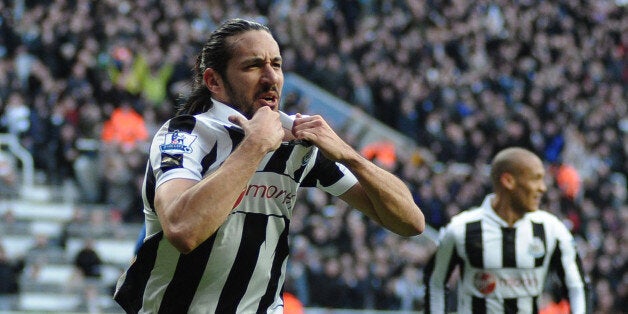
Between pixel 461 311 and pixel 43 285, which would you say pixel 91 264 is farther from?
pixel 461 311

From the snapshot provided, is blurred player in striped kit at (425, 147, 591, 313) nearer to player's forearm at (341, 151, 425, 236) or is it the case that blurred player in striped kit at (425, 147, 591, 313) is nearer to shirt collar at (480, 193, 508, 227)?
shirt collar at (480, 193, 508, 227)

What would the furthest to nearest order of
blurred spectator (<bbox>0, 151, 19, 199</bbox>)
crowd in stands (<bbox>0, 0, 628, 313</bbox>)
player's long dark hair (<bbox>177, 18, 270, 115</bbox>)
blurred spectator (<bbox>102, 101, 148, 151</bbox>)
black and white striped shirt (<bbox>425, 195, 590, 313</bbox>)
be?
blurred spectator (<bbox>102, 101, 148, 151</bbox>), crowd in stands (<bbox>0, 0, 628, 313</bbox>), blurred spectator (<bbox>0, 151, 19, 199</bbox>), black and white striped shirt (<bbox>425, 195, 590, 313</bbox>), player's long dark hair (<bbox>177, 18, 270, 115</bbox>)

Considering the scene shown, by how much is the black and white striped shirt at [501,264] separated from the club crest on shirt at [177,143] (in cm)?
329

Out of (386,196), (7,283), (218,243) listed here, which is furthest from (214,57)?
(7,283)

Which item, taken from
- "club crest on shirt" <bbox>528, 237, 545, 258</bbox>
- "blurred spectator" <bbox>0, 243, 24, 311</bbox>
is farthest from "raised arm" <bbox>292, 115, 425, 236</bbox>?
"blurred spectator" <bbox>0, 243, 24, 311</bbox>

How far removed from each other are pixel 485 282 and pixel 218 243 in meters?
3.26

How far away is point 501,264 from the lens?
674 centimetres

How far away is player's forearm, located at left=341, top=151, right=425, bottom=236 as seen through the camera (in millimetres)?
3789

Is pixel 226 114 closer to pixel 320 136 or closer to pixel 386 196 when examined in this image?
pixel 320 136

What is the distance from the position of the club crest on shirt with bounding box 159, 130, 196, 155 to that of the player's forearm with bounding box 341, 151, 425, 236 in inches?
20.5

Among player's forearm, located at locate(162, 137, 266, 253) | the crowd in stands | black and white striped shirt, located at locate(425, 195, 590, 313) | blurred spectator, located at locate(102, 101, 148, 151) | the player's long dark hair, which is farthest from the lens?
blurred spectator, located at locate(102, 101, 148, 151)

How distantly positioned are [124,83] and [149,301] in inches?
536

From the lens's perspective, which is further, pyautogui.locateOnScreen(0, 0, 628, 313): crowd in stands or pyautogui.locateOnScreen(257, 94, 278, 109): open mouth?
pyautogui.locateOnScreen(0, 0, 628, 313): crowd in stands

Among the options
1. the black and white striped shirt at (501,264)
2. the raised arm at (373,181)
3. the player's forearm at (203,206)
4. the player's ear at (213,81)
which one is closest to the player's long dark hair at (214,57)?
the player's ear at (213,81)
